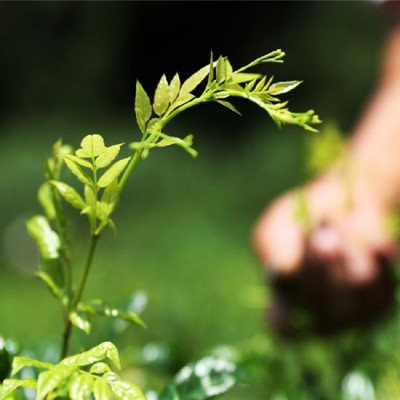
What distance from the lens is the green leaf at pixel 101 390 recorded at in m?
0.46

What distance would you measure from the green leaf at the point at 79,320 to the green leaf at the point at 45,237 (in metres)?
0.05

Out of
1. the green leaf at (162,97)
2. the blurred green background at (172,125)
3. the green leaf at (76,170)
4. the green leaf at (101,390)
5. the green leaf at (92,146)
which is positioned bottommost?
the green leaf at (101,390)

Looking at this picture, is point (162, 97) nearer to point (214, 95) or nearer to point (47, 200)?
point (214, 95)

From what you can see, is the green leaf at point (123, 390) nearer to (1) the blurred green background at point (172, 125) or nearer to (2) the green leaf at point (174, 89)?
(2) the green leaf at point (174, 89)

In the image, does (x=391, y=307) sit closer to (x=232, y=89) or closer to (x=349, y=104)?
(x=232, y=89)

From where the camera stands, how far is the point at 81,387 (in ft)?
1.55

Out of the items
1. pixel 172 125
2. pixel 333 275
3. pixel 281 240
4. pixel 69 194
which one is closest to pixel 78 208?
pixel 69 194

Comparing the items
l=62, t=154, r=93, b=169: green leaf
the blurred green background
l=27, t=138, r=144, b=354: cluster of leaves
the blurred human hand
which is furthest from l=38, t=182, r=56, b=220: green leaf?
the blurred green background

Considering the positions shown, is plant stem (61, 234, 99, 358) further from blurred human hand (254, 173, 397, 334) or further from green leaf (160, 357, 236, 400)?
blurred human hand (254, 173, 397, 334)

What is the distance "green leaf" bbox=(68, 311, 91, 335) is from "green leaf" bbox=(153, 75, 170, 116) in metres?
0.14

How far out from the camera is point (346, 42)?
629cm

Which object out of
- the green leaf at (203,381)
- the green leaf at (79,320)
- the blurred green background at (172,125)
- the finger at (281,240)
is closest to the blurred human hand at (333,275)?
the finger at (281,240)

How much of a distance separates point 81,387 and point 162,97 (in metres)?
0.16

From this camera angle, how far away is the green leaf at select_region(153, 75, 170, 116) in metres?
0.50
